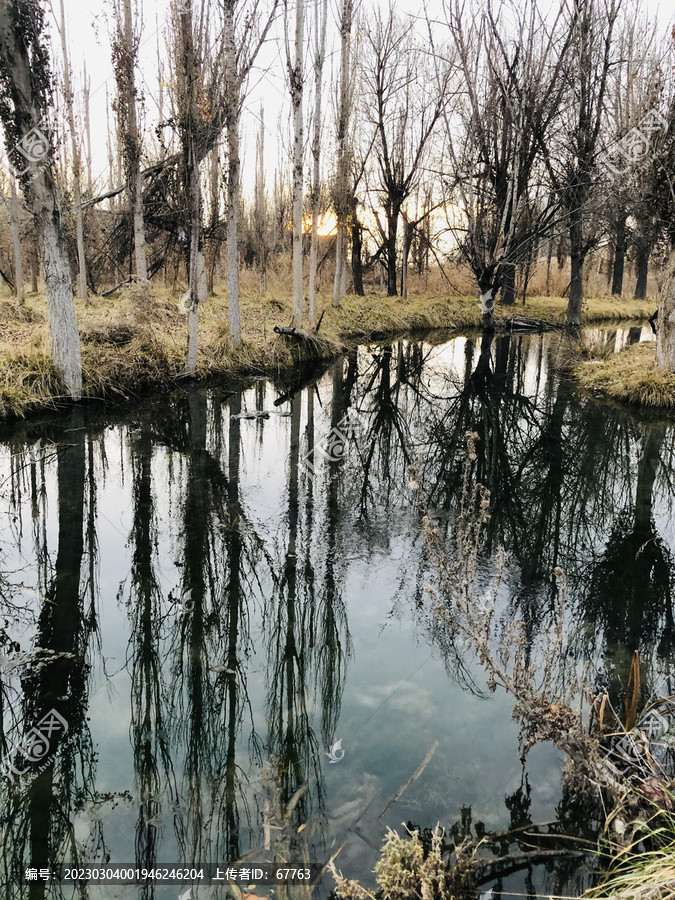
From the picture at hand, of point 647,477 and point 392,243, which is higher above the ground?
point 392,243

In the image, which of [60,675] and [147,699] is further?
[60,675]

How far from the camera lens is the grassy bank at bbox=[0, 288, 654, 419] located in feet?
31.0

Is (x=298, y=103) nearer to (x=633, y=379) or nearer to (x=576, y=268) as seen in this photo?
(x=633, y=379)

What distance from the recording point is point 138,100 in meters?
14.9

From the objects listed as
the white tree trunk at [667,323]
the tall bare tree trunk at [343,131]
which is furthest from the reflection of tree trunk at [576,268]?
the white tree trunk at [667,323]

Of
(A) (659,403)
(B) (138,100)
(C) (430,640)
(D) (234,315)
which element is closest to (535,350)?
(A) (659,403)

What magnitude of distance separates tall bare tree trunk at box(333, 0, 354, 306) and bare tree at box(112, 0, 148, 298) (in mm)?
6047

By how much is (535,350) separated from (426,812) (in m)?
17.6

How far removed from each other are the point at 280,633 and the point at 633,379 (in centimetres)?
950

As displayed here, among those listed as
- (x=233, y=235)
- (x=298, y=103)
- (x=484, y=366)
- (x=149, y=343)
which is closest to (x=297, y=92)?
(x=298, y=103)

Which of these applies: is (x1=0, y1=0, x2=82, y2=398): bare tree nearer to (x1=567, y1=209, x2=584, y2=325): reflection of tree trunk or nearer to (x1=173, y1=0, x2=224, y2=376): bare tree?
(x1=173, y1=0, x2=224, y2=376): bare tree

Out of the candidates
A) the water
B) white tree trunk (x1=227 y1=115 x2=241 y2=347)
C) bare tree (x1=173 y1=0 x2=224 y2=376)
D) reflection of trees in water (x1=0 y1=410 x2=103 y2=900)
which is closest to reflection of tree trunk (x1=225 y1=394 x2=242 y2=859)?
the water

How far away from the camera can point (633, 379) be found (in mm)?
→ 11375

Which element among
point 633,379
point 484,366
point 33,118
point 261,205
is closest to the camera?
point 33,118
